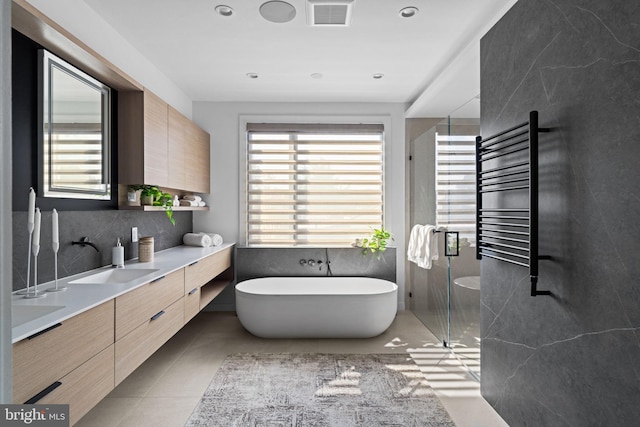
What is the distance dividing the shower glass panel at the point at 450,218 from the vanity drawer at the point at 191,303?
2179 millimetres

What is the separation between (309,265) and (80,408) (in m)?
2.94

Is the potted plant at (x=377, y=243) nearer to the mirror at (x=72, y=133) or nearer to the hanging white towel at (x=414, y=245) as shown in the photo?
the hanging white towel at (x=414, y=245)

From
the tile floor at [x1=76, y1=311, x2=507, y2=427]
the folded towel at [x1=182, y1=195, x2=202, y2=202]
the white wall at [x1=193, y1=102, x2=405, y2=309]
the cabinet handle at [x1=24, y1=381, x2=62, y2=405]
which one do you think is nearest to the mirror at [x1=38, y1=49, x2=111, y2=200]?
the cabinet handle at [x1=24, y1=381, x2=62, y2=405]

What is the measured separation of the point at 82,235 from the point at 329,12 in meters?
2.18

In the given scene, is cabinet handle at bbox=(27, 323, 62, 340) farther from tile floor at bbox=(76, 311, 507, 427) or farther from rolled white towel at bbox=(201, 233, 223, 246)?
rolled white towel at bbox=(201, 233, 223, 246)

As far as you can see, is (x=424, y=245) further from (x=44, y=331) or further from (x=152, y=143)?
(x=44, y=331)

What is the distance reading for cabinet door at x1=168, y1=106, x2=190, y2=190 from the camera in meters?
3.35

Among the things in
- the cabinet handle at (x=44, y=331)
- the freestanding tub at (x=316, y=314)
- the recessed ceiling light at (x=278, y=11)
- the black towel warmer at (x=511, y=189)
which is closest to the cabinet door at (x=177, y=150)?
the freestanding tub at (x=316, y=314)

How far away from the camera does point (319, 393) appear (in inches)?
101

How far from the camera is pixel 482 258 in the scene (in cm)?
243

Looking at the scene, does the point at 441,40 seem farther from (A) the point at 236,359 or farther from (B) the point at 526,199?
(A) the point at 236,359

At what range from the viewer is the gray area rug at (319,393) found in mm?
2244

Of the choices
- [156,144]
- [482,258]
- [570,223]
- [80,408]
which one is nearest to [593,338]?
[570,223]

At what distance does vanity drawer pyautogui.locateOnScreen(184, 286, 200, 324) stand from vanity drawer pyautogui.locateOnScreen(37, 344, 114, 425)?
107 centimetres
